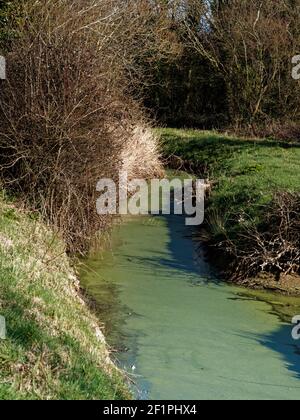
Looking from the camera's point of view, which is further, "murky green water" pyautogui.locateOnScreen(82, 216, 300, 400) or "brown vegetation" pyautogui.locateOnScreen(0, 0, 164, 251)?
"brown vegetation" pyautogui.locateOnScreen(0, 0, 164, 251)

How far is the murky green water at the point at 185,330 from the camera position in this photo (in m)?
7.07

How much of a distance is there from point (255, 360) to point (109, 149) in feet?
15.3

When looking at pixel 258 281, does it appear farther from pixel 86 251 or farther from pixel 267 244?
pixel 86 251

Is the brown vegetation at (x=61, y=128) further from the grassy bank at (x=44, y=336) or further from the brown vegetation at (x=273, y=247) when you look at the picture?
the brown vegetation at (x=273, y=247)

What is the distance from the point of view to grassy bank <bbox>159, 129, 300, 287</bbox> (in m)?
12.0

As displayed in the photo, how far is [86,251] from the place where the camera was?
38.6ft

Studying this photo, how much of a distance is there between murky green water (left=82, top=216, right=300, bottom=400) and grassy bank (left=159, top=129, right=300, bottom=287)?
0.91 metres

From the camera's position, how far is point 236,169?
55.6 feet

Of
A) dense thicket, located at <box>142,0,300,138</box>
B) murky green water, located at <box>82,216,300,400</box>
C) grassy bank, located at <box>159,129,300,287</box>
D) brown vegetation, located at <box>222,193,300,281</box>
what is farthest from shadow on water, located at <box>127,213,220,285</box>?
dense thicket, located at <box>142,0,300,138</box>

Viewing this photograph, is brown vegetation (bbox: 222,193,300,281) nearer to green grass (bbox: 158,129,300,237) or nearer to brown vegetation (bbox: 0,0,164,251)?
green grass (bbox: 158,129,300,237)

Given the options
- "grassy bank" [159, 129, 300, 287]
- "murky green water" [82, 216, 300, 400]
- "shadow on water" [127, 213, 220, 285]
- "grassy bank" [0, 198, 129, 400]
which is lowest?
"murky green water" [82, 216, 300, 400]

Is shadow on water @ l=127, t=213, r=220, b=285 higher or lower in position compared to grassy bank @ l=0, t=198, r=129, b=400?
lower

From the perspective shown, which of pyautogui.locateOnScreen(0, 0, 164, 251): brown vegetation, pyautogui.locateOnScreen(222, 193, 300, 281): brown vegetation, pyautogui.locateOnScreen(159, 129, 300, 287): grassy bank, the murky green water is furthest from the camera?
pyautogui.locateOnScreen(159, 129, 300, 287): grassy bank

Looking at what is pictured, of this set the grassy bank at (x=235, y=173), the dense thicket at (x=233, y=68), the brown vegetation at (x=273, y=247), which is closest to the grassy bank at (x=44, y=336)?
the brown vegetation at (x=273, y=247)
